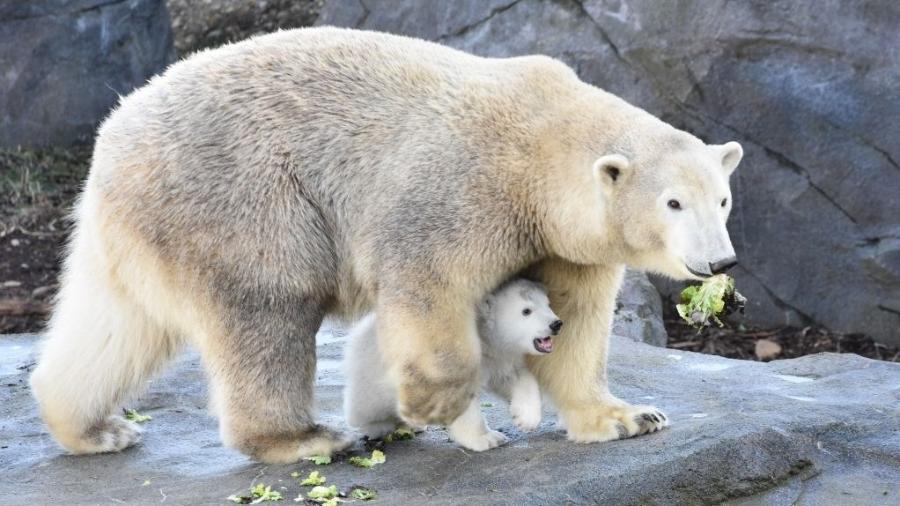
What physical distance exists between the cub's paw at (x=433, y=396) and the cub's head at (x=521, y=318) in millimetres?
308

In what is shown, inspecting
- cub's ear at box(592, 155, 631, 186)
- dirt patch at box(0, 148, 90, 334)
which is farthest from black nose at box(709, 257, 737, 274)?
dirt patch at box(0, 148, 90, 334)

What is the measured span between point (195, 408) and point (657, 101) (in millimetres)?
4896

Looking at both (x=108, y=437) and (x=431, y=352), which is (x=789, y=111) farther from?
(x=108, y=437)

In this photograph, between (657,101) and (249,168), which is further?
(657,101)

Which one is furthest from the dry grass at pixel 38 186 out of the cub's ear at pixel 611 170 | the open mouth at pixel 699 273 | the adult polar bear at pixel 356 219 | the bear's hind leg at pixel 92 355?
the open mouth at pixel 699 273

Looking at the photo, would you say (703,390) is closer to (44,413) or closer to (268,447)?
(268,447)

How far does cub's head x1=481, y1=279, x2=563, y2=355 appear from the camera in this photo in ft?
19.6

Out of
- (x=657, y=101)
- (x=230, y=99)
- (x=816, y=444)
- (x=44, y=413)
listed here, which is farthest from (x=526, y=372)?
(x=657, y=101)

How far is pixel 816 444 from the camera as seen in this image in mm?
6113

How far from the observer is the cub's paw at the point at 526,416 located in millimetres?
6109

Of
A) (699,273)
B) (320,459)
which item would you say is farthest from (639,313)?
(699,273)

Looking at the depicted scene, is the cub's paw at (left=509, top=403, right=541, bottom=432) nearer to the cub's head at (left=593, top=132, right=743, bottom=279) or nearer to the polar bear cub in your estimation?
the polar bear cub

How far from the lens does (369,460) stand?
6156 mm

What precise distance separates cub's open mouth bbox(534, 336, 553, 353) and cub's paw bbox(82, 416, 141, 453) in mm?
2154
